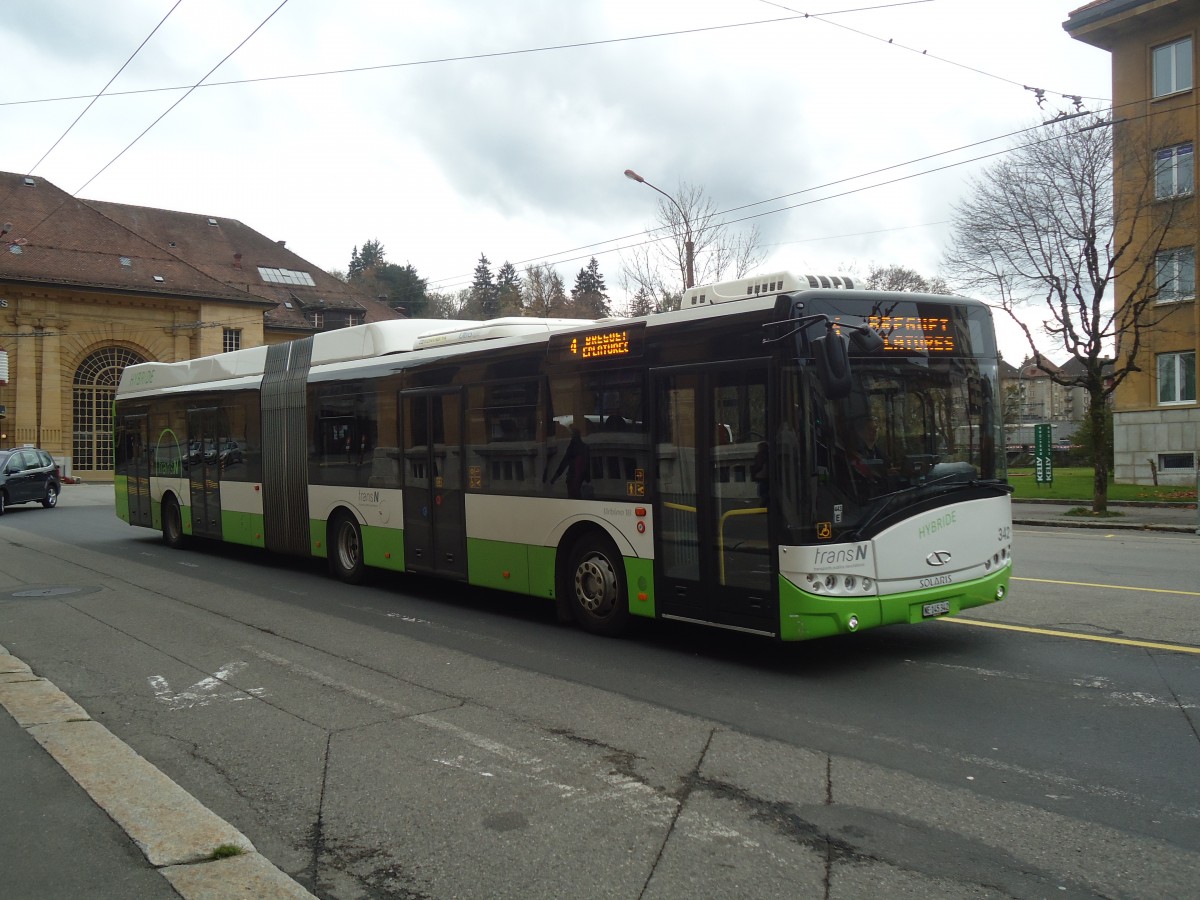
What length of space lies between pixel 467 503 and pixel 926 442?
5.03 m

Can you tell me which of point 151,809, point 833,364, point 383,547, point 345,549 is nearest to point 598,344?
point 833,364

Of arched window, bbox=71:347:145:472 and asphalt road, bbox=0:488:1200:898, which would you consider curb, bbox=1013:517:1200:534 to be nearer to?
asphalt road, bbox=0:488:1200:898

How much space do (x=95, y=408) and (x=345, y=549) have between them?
169 ft

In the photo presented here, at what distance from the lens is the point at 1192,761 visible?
5.36 metres

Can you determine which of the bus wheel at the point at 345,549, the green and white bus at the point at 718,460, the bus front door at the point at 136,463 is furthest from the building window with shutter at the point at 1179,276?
the bus front door at the point at 136,463

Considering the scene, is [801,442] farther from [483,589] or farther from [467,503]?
[483,589]

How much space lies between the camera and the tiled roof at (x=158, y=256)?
56156 mm

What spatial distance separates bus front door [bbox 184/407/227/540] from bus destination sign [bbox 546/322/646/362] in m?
8.63

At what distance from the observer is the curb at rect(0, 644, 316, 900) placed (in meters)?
4.12

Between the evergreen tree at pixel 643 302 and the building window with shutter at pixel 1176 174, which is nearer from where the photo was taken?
the building window with shutter at pixel 1176 174

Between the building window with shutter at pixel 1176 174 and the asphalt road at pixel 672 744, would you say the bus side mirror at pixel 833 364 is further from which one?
the building window with shutter at pixel 1176 174

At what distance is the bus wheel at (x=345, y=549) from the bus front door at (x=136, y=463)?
726cm

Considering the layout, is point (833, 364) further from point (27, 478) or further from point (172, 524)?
point (27, 478)

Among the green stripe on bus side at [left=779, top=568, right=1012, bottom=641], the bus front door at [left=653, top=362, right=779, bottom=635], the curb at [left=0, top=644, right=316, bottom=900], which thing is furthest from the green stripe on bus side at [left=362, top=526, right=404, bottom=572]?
the green stripe on bus side at [left=779, top=568, right=1012, bottom=641]
